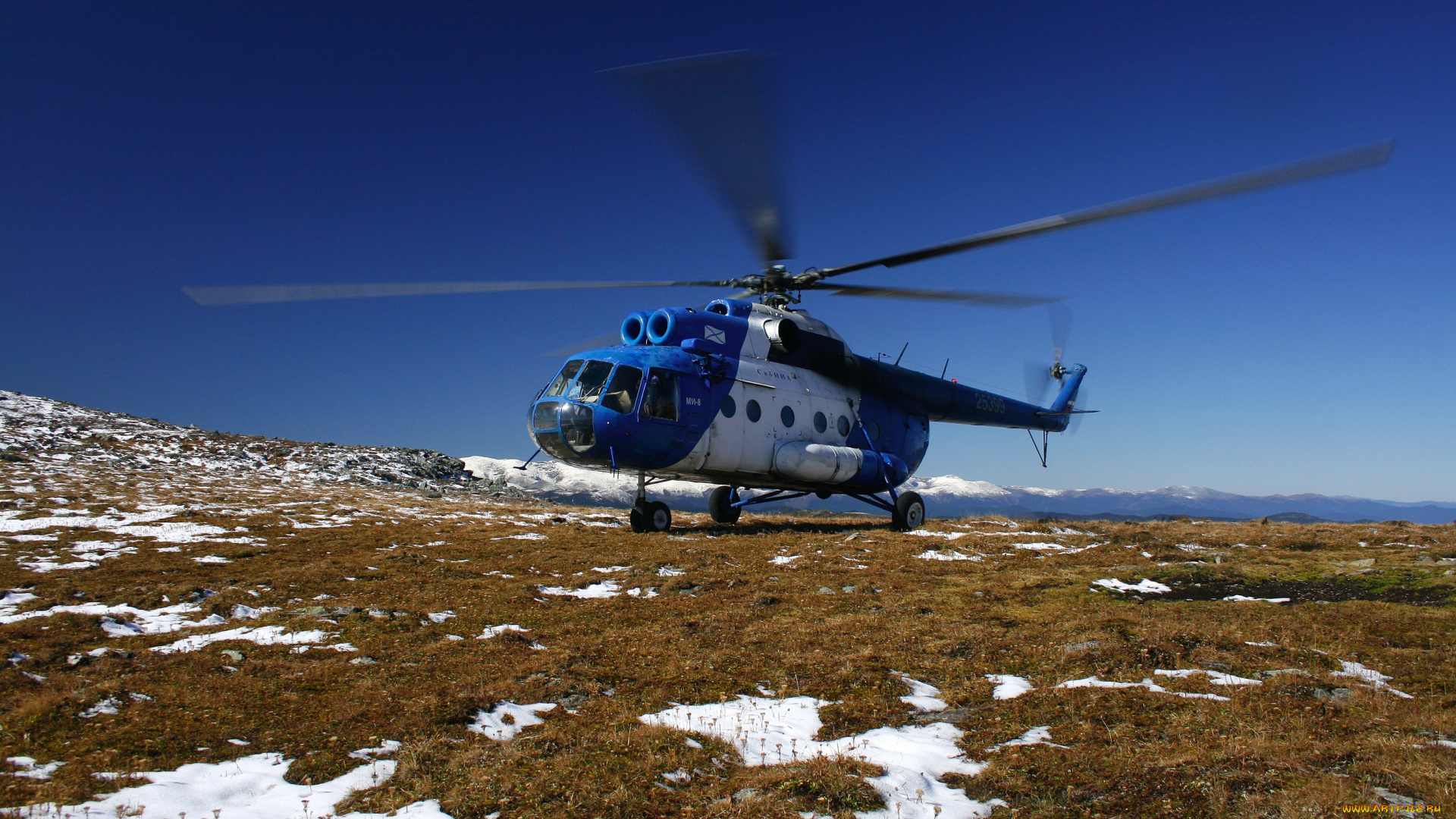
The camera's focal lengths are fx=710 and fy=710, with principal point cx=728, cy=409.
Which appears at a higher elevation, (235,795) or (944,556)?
(944,556)

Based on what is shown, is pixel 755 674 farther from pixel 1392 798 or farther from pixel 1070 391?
pixel 1070 391

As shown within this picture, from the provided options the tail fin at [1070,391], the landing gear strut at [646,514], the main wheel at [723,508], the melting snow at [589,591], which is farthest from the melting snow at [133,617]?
the tail fin at [1070,391]

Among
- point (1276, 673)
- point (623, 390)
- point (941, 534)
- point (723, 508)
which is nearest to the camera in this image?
point (1276, 673)

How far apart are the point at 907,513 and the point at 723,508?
517cm

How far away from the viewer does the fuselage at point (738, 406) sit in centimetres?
1583

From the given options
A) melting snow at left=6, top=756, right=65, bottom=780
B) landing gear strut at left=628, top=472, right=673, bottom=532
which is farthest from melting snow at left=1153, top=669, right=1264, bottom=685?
landing gear strut at left=628, top=472, right=673, bottom=532

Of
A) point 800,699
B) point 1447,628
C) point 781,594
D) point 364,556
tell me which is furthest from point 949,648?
point 364,556

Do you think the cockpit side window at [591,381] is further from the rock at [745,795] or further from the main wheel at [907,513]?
the rock at [745,795]

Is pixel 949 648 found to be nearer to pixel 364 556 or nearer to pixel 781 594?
pixel 781 594

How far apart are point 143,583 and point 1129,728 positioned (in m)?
11.7

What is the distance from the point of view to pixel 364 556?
1262cm

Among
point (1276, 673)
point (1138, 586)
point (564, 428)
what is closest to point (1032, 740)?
point (1276, 673)

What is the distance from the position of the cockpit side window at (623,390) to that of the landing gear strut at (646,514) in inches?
86.3

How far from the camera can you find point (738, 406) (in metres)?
17.6
